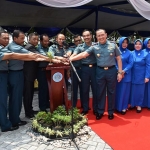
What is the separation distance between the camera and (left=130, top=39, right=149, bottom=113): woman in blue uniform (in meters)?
3.58

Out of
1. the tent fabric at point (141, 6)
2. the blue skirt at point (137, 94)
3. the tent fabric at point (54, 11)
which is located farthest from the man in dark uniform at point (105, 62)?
the tent fabric at point (54, 11)

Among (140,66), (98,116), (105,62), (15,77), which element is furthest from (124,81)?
(15,77)

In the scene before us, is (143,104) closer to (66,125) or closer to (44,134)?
(66,125)

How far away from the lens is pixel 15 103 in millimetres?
2971

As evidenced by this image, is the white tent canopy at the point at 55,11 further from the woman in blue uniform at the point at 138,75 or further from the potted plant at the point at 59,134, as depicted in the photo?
the potted plant at the point at 59,134

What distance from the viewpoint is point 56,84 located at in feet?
9.77

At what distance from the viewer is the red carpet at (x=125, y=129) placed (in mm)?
2541

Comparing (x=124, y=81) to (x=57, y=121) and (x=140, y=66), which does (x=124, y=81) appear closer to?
(x=140, y=66)

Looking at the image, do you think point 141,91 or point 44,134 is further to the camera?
point 141,91

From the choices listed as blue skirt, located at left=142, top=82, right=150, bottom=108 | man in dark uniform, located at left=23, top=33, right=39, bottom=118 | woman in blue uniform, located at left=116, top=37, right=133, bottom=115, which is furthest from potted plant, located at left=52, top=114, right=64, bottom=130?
blue skirt, located at left=142, top=82, right=150, bottom=108

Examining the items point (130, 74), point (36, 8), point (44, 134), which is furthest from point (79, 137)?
point (36, 8)

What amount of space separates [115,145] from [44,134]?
3.25 feet

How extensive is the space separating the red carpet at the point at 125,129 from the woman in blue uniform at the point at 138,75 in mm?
245

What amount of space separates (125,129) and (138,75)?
1.13m
